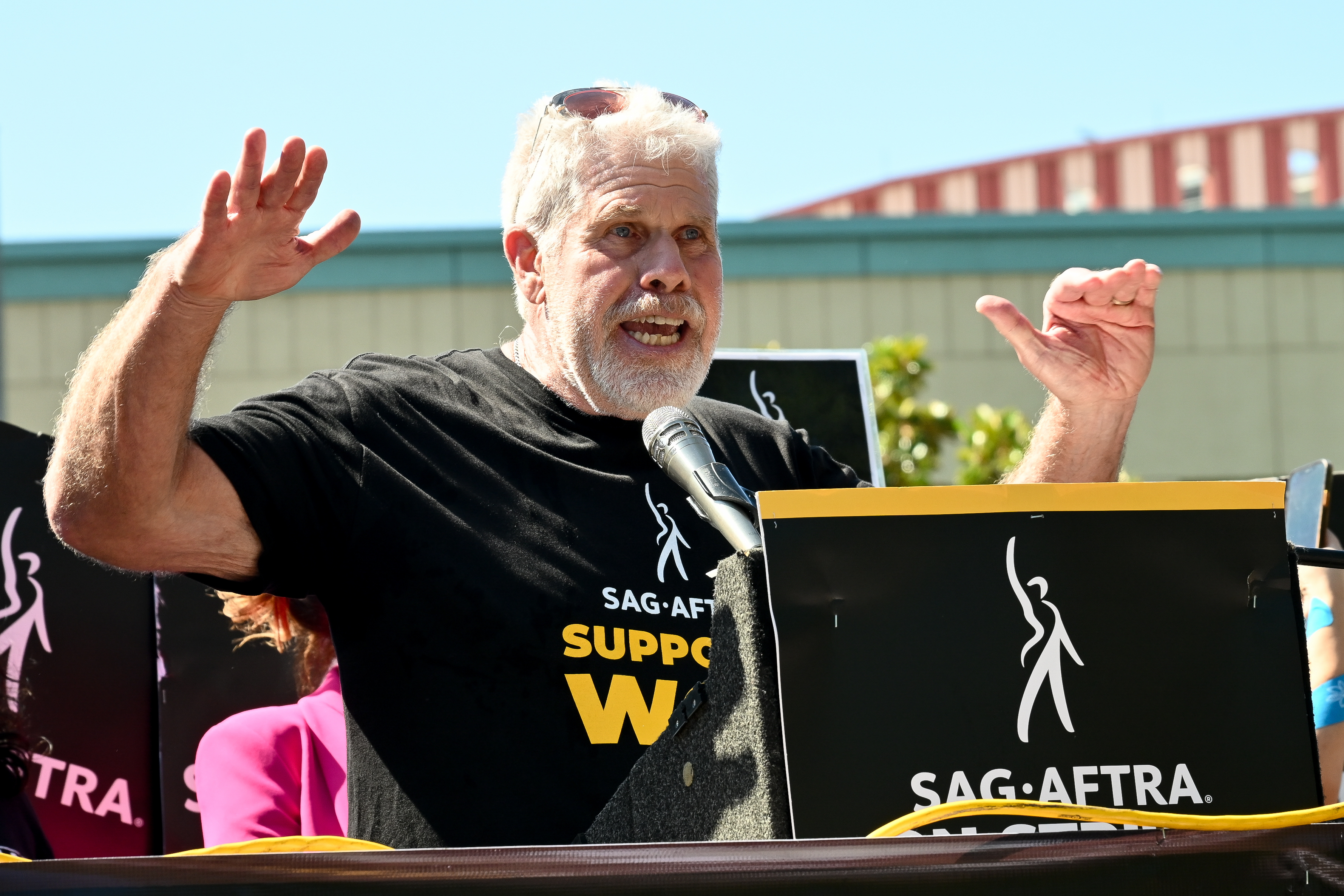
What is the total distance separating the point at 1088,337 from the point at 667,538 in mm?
714

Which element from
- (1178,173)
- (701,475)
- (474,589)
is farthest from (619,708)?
(1178,173)

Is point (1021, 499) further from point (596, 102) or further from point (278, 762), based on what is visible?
point (278, 762)

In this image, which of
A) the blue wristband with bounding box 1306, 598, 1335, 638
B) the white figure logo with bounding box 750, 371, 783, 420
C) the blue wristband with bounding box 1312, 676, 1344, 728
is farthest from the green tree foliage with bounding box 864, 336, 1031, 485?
the blue wristband with bounding box 1312, 676, 1344, 728

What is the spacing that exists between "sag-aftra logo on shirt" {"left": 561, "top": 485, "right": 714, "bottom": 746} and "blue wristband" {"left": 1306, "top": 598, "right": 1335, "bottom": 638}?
1213 mm

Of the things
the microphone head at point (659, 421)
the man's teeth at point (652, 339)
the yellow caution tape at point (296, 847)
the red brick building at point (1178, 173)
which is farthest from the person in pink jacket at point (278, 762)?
the red brick building at point (1178, 173)

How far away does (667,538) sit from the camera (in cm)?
221

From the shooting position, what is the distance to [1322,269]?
1264cm

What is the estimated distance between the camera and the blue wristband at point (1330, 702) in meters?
2.49

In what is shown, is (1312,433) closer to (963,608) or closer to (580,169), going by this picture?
(580,169)

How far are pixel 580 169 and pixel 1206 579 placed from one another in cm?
139

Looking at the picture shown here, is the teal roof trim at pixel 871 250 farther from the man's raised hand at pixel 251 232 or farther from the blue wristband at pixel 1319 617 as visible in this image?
the man's raised hand at pixel 251 232

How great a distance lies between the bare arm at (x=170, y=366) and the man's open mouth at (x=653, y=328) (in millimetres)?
648

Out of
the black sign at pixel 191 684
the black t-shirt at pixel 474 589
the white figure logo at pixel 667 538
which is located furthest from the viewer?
the black sign at pixel 191 684

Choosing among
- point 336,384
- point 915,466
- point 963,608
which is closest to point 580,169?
point 336,384
